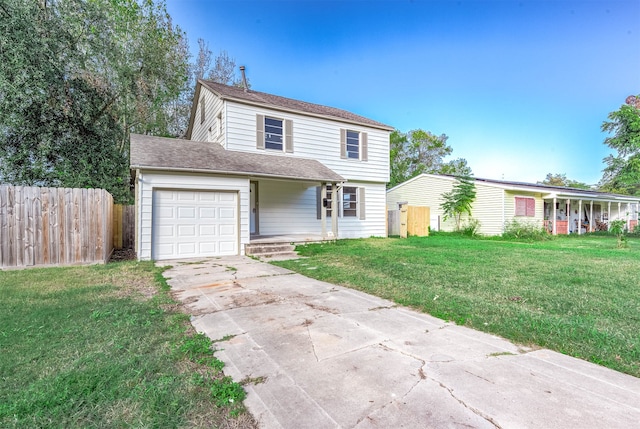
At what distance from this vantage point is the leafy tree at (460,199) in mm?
15875

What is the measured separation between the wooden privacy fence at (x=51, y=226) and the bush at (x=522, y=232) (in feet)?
53.1

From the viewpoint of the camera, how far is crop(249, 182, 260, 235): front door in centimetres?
1060

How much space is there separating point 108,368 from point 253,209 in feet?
28.4

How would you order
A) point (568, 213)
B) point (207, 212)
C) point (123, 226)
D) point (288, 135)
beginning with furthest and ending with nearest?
point (568, 213)
point (288, 135)
point (123, 226)
point (207, 212)

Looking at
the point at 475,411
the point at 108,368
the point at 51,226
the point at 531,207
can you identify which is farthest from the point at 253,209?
the point at 531,207

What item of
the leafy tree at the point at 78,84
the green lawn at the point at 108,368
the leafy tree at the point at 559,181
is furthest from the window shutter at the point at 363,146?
the leafy tree at the point at 559,181

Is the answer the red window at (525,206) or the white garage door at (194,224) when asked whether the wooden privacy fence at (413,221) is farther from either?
the white garage door at (194,224)

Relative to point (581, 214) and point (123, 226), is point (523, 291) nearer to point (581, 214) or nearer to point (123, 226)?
point (123, 226)

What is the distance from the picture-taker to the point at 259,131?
10562 mm

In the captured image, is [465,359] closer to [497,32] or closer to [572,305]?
[572,305]

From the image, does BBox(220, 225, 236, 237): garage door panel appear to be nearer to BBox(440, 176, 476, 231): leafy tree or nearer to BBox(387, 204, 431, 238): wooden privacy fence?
BBox(387, 204, 431, 238): wooden privacy fence

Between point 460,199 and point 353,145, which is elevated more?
point 353,145

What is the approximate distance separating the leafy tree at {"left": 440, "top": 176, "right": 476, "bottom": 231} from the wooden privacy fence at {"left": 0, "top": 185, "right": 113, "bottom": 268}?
15763 mm

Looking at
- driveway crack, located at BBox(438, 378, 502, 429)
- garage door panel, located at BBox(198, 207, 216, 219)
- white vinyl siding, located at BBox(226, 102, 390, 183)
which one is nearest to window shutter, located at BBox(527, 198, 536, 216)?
white vinyl siding, located at BBox(226, 102, 390, 183)
